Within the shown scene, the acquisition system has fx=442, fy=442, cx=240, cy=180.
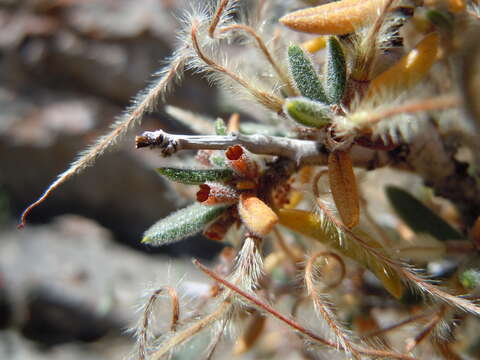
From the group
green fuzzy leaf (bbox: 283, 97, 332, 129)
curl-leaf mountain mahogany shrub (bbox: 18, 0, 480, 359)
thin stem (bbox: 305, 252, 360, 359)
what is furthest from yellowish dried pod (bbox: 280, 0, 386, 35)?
thin stem (bbox: 305, 252, 360, 359)

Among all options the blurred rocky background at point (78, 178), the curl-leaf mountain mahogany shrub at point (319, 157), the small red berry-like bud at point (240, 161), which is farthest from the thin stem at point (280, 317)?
the blurred rocky background at point (78, 178)

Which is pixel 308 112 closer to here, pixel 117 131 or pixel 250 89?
pixel 250 89

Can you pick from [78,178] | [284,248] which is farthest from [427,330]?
[78,178]

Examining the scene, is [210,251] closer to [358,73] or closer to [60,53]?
[60,53]

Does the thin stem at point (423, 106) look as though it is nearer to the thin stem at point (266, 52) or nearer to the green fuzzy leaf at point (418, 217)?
the thin stem at point (266, 52)

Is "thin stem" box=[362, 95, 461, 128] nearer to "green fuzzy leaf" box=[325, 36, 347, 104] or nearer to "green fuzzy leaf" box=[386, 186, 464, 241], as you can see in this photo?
"green fuzzy leaf" box=[325, 36, 347, 104]
